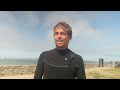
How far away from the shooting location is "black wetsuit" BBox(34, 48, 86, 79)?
3791mm

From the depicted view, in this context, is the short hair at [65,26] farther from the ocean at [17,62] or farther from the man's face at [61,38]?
the ocean at [17,62]

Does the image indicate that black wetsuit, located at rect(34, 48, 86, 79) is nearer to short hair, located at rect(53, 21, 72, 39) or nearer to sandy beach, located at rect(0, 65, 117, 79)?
sandy beach, located at rect(0, 65, 117, 79)

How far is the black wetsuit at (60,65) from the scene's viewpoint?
379cm

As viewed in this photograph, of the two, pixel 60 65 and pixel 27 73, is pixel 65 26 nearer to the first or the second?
pixel 60 65

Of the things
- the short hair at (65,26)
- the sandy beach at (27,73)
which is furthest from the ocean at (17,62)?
the short hair at (65,26)

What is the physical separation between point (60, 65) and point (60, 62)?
52mm

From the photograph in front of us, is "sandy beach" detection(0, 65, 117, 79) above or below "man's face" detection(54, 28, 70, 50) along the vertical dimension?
below

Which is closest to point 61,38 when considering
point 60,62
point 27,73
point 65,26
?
point 65,26

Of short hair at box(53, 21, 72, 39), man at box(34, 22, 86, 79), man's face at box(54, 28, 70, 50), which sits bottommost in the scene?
man at box(34, 22, 86, 79)

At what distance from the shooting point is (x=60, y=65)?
152 inches

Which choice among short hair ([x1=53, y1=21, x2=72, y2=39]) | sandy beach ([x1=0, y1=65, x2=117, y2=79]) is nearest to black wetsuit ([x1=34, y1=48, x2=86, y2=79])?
sandy beach ([x1=0, y1=65, x2=117, y2=79])
